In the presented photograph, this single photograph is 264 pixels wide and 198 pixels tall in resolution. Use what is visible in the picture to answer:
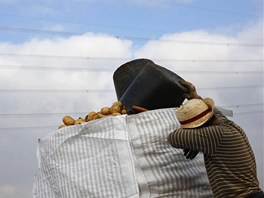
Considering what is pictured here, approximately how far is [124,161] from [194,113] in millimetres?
475

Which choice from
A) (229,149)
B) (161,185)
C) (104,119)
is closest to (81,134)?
(104,119)

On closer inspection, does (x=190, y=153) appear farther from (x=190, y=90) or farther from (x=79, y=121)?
(x=79, y=121)

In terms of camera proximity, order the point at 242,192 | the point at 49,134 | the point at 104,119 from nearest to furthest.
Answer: the point at 242,192 → the point at 104,119 → the point at 49,134

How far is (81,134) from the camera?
3.06 metres

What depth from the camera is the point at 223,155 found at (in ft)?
9.41

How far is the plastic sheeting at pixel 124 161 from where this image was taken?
2.94m

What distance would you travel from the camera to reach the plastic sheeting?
294 centimetres

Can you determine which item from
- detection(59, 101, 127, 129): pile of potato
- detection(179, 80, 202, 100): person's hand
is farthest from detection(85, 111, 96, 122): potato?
detection(179, 80, 202, 100): person's hand

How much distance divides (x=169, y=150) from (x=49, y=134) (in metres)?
0.78

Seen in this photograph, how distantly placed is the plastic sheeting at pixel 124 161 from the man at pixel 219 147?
15 centimetres

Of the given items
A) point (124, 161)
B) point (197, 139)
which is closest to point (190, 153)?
point (197, 139)

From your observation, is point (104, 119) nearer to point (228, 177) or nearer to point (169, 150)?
point (169, 150)

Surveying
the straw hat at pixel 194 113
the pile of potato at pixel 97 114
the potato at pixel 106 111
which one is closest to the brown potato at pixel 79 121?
the pile of potato at pixel 97 114

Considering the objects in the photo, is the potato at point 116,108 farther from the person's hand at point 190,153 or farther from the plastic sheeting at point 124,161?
the person's hand at point 190,153
